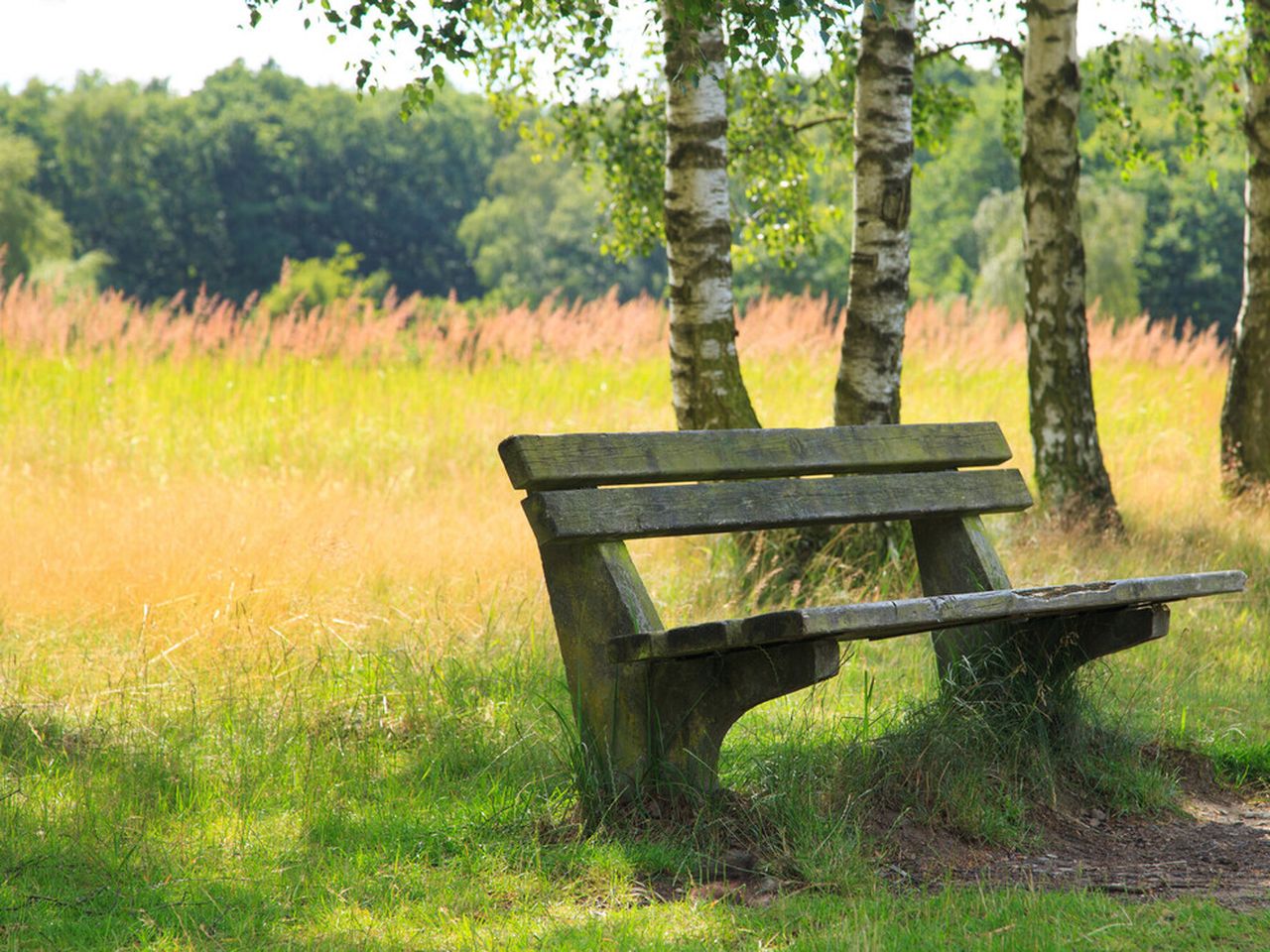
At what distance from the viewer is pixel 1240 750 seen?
4.04m

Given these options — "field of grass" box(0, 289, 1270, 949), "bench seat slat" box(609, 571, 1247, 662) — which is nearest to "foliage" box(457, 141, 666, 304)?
"field of grass" box(0, 289, 1270, 949)

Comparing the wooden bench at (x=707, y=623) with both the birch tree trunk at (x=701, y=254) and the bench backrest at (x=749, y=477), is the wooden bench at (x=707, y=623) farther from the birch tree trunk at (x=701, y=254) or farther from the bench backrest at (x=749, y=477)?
the birch tree trunk at (x=701, y=254)

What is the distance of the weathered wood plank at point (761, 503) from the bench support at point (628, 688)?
9 cm

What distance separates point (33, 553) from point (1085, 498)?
5.29 metres

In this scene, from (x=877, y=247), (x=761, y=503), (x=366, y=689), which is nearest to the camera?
(x=761, y=503)

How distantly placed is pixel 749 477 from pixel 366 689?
1.48 metres

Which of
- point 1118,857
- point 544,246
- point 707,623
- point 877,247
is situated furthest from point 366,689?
point 544,246

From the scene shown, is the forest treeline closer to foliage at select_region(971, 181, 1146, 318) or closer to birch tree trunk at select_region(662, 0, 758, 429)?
foliage at select_region(971, 181, 1146, 318)

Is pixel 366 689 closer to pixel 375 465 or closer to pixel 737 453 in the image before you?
pixel 737 453

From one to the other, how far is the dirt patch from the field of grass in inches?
5.8

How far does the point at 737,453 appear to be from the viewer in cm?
338

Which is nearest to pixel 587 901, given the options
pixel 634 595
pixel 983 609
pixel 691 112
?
pixel 634 595

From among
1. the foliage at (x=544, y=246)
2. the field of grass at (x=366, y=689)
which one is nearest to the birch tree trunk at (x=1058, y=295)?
the field of grass at (x=366, y=689)

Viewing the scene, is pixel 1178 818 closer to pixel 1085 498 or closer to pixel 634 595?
pixel 634 595
